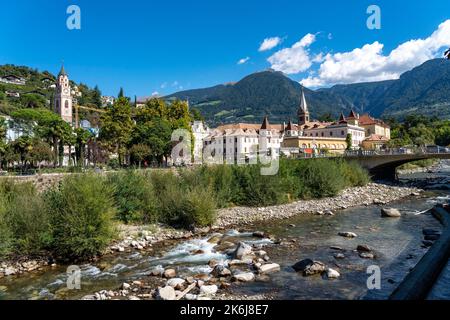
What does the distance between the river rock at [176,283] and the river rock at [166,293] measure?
62 centimetres

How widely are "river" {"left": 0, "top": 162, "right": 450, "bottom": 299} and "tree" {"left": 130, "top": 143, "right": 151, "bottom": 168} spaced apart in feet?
93.8

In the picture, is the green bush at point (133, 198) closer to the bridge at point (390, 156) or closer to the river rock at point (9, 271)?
the river rock at point (9, 271)

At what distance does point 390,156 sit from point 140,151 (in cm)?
3798

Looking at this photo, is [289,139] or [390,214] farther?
[289,139]

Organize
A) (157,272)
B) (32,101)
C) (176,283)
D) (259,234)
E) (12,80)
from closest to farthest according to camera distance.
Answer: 1. (176,283)
2. (157,272)
3. (259,234)
4. (32,101)
5. (12,80)

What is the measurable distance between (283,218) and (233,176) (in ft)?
23.7

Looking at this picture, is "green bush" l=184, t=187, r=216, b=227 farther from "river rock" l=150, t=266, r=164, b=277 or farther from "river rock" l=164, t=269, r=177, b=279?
"river rock" l=164, t=269, r=177, b=279

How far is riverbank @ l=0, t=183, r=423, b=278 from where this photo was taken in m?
18.1

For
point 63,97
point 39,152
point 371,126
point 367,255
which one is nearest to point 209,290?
point 367,255

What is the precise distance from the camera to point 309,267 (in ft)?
52.0

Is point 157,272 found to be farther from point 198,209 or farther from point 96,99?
point 96,99

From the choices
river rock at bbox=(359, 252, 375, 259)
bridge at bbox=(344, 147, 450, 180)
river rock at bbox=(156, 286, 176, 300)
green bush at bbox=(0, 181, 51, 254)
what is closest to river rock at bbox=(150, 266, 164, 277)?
river rock at bbox=(156, 286, 176, 300)

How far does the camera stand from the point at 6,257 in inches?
694

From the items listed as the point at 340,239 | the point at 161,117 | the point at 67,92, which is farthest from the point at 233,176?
the point at 67,92
